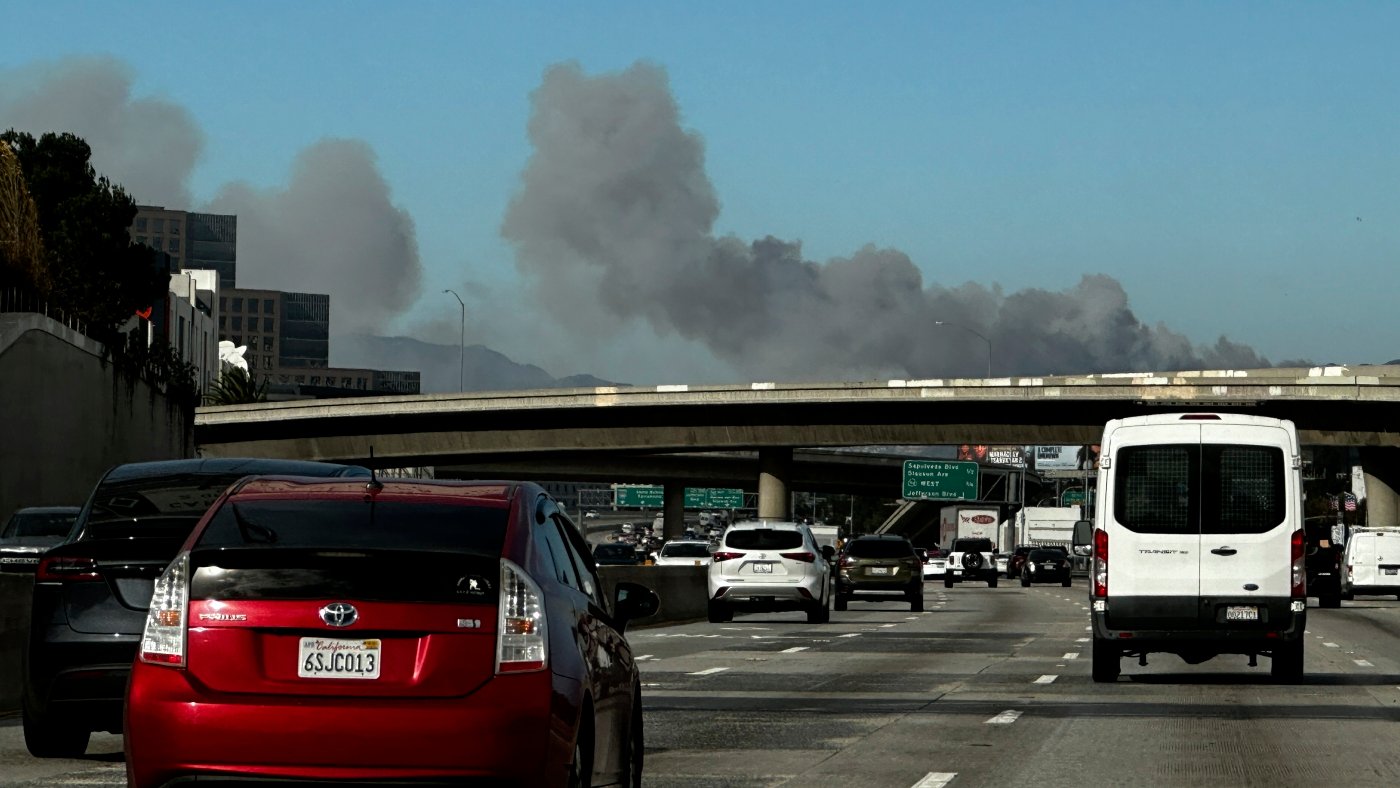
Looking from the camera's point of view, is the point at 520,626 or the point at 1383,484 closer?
the point at 520,626

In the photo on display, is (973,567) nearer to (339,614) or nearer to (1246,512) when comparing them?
(1246,512)

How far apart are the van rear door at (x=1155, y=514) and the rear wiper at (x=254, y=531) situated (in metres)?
13.0

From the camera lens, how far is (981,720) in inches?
620

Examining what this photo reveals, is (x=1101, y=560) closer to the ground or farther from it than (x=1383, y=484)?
closer to the ground

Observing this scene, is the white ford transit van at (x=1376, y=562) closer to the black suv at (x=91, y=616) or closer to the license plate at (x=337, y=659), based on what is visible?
the black suv at (x=91, y=616)

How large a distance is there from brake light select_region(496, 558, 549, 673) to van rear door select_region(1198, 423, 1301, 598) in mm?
12962

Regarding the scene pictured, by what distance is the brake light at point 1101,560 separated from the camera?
20062 millimetres

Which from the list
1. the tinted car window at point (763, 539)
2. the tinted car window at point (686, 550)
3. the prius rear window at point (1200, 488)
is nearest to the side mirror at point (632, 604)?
the prius rear window at point (1200, 488)

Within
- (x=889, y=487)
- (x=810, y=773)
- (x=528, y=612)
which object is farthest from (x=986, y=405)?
(x=528, y=612)

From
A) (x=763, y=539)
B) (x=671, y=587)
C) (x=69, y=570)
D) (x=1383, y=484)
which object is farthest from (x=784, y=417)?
(x=69, y=570)

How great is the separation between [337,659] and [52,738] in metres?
5.42

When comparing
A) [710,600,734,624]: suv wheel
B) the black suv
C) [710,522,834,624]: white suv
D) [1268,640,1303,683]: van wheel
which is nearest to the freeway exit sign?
[710,600,734,624]: suv wheel

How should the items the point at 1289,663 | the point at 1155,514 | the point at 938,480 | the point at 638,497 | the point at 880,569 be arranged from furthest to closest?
the point at 638,497 → the point at 938,480 → the point at 880,569 → the point at 1289,663 → the point at 1155,514

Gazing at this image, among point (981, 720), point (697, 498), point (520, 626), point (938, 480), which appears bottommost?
point (981, 720)
